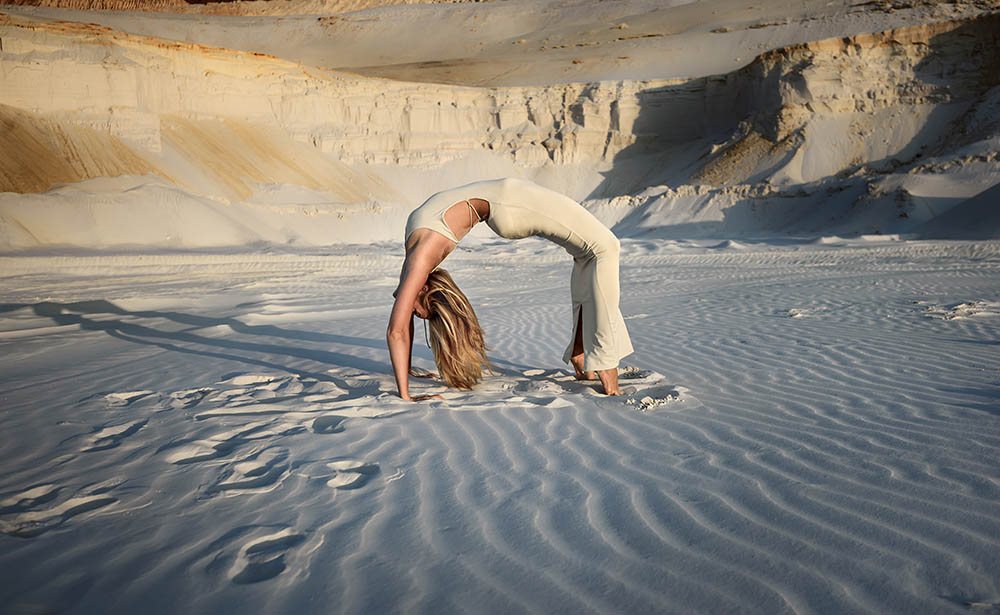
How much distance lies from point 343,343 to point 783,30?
56.7 metres

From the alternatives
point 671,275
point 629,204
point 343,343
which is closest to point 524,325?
point 343,343

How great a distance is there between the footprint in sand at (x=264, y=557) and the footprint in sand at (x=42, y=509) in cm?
72

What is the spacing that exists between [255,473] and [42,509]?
712 mm

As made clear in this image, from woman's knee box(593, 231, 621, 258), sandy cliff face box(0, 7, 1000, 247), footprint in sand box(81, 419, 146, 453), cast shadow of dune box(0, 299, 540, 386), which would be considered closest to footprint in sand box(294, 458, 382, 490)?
footprint in sand box(81, 419, 146, 453)

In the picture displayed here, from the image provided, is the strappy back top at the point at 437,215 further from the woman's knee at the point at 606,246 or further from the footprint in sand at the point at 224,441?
the footprint in sand at the point at 224,441

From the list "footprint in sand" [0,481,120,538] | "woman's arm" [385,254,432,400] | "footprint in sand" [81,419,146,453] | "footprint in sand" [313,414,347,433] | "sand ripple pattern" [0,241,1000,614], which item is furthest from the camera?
"woman's arm" [385,254,432,400]

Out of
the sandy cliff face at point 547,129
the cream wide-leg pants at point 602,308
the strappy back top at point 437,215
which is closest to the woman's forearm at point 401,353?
the strappy back top at point 437,215

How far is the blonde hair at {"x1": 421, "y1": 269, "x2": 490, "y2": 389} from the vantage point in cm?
370

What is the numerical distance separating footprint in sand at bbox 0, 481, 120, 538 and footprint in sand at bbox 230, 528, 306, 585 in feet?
2.36

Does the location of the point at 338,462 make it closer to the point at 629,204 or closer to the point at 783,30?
the point at 629,204

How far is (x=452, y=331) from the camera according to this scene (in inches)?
147

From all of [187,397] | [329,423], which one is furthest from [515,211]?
[187,397]

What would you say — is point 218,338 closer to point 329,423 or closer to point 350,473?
point 329,423

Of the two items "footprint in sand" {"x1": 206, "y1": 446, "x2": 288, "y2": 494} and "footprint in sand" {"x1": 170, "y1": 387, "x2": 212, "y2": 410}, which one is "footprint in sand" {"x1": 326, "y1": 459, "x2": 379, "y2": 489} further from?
"footprint in sand" {"x1": 170, "y1": 387, "x2": 212, "y2": 410}
